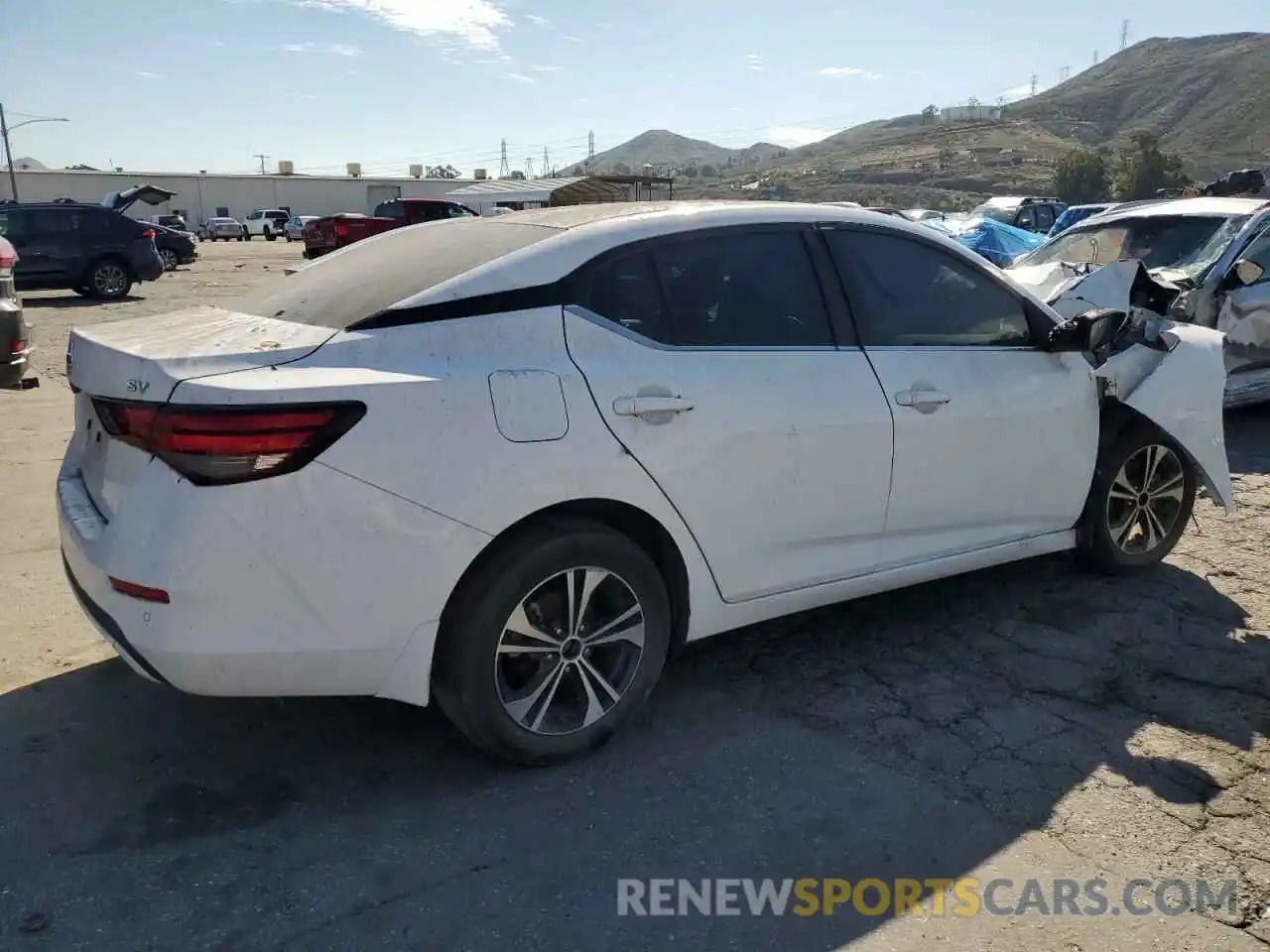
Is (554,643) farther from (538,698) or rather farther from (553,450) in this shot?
(553,450)

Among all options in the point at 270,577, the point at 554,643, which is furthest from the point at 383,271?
the point at 554,643

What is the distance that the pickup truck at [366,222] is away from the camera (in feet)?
80.5

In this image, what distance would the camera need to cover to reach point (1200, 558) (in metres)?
5.10

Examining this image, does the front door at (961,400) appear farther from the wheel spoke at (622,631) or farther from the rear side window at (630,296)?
the wheel spoke at (622,631)

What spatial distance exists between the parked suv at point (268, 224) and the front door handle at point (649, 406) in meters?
57.6

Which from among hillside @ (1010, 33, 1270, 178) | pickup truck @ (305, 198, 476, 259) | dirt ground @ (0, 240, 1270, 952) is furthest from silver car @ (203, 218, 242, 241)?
dirt ground @ (0, 240, 1270, 952)

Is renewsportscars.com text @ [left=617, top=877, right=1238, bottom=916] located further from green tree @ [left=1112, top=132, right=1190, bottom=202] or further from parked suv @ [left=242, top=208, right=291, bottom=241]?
parked suv @ [left=242, top=208, right=291, bottom=241]

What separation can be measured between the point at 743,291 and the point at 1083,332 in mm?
1522

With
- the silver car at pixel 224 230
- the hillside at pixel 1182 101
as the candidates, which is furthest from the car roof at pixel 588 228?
the hillside at pixel 1182 101

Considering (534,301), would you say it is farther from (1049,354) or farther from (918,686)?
(1049,354)

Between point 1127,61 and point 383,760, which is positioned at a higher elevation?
point 1127,61

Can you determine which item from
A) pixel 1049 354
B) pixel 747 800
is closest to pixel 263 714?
pixel 747 800

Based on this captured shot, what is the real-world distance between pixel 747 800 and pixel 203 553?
1.66 metres

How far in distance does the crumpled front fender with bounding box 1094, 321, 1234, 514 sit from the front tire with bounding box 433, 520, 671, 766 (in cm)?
245
